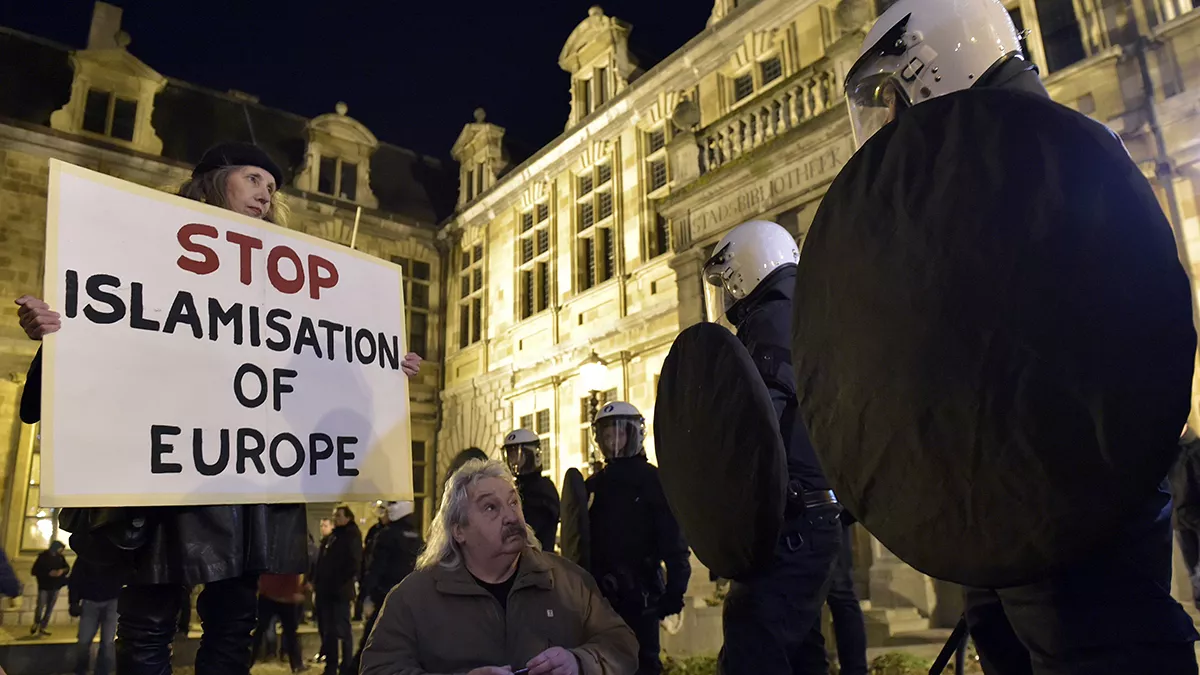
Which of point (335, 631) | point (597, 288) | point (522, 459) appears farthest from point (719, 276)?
point (597, 288)

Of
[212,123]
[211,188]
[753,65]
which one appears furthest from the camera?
[212,123]

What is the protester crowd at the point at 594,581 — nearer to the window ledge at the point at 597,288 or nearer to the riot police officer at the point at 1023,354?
the riot police officer at the point at 1023,354

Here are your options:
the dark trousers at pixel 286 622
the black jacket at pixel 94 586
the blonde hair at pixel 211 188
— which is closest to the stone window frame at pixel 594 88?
the dark trousers at pixel 286 622

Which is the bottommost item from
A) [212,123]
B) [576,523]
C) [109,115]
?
[576,523]

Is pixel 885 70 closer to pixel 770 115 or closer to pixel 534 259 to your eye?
pixel 770 115

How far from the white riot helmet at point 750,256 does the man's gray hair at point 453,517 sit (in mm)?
1021

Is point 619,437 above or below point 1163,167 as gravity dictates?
below

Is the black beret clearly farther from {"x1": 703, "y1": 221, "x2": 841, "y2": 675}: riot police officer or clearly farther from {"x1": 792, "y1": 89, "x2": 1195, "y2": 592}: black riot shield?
{"x1": 792, "y1": 89, "x2": 1195, "y2": 592}: black riot shield

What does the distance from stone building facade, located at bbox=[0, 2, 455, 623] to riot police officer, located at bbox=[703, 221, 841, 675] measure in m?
8.52

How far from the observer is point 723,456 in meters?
1.76

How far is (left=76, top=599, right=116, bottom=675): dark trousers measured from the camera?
6.00 meters

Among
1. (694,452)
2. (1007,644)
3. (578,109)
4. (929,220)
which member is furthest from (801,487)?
(578,109)

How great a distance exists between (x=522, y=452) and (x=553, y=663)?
3633 millimetres

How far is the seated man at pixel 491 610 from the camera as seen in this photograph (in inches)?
77.3
